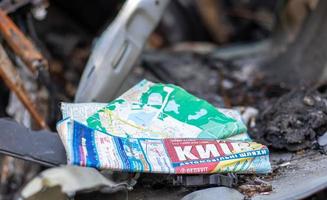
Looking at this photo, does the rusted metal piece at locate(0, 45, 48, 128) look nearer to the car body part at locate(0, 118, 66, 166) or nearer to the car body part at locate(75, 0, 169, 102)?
the car body part at locate(75, 0, 169, 102)

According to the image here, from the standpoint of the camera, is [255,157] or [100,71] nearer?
[255,157]

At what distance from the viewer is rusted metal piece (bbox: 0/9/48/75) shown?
251cm

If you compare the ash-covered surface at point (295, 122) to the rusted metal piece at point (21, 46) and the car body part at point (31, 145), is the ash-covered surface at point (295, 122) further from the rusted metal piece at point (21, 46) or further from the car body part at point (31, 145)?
the rusted metal piece at point (21, 46)

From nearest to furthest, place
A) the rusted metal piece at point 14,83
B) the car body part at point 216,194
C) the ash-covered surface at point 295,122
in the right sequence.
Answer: the car body part at point 216,194
the ash-covered surface at point 295,122
the rusted metal piece at point 14,83

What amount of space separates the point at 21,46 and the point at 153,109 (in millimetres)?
800

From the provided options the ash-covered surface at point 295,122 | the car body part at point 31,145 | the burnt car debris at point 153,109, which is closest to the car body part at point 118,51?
the burnt car debris at point 153,109

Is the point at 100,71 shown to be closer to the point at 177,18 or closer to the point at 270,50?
the point at 270,50

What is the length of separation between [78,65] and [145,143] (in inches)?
83.2

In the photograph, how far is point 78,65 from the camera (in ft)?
12.8

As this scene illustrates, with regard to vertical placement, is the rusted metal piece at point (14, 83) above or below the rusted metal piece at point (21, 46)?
below

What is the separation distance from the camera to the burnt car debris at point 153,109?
5.90 ft

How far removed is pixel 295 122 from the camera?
2184 mm

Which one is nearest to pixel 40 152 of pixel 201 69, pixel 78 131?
pixel 78 131

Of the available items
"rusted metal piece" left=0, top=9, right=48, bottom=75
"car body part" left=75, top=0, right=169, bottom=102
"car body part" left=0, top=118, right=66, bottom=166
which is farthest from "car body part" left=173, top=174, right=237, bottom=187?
"rusted metal piece" left=0, top=9, right=48, bottom=75
